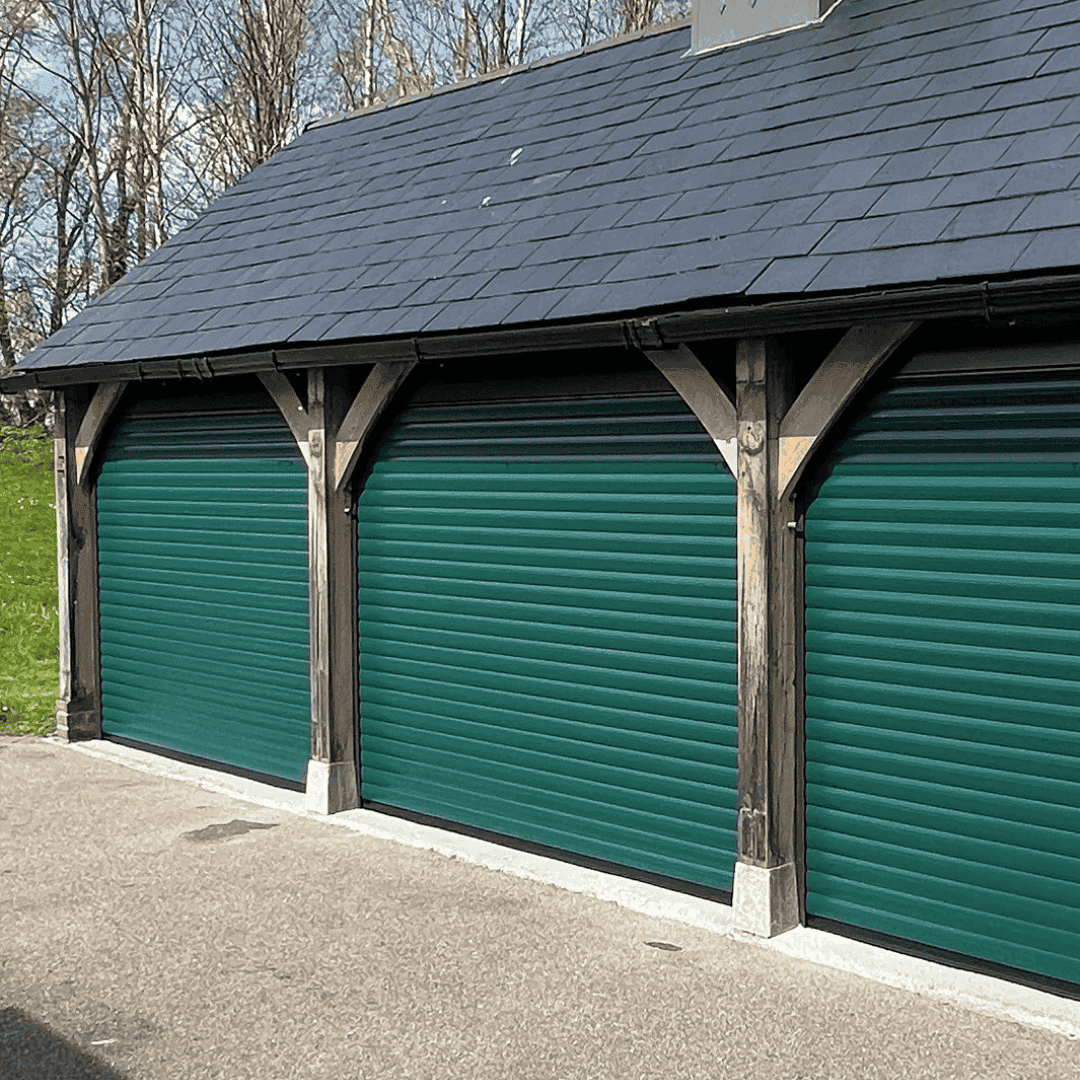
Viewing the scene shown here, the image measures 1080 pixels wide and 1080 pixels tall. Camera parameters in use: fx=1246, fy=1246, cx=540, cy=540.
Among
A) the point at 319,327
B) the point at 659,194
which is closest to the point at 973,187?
the point at 659,194

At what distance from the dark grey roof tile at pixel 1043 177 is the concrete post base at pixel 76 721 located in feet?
26.6

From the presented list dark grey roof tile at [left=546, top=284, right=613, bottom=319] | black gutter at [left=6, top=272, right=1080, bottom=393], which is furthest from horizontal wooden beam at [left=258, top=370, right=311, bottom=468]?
dark grey roof tile at [left=546, top=284, right=613, bottom=319]

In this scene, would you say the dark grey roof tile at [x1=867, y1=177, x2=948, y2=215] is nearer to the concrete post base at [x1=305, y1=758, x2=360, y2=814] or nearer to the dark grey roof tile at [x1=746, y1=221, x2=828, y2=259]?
the dark grey roof tile at [x1=746, y1=221, x2=828, y2=259]

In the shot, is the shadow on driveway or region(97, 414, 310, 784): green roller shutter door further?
region(97, 414, 310, 784): green roller shutter door

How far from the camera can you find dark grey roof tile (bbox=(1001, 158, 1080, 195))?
5129 mm

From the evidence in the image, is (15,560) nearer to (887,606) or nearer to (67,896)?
(67,896)

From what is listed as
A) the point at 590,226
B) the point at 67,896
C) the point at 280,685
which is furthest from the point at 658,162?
the point at 67,896

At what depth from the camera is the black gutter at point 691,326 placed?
15.5 ft

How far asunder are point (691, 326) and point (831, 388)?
69 cm

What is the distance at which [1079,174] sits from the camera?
511cm

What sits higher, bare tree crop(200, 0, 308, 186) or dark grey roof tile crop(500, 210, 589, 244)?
bare tree crop(200, 0, 308, 186)

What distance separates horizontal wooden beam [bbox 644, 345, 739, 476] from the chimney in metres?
3.32

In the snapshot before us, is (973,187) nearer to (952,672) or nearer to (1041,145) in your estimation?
(1041,145)

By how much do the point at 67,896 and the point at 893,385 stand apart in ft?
15.6
